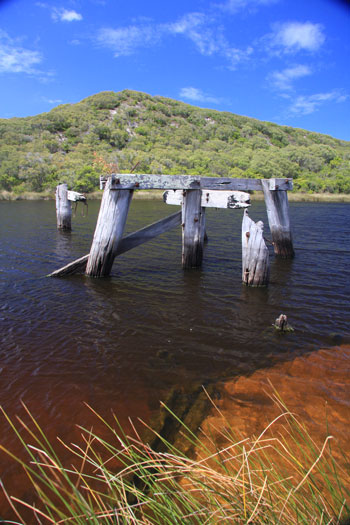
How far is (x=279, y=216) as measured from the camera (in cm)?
882

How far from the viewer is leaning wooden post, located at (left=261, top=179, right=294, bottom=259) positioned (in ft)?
28.2

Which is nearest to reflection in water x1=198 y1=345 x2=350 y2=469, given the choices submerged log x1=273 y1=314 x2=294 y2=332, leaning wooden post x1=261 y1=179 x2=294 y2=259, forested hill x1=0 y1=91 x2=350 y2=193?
submerged log x1=273 y1=314 x2=294 y2=332

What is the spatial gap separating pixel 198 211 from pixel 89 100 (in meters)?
104

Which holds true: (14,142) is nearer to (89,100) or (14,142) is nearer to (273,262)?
(89,100)

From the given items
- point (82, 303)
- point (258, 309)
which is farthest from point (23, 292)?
point (258, 309)

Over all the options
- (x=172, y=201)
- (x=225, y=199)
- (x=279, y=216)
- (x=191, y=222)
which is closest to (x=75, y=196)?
(x=172, y=201)

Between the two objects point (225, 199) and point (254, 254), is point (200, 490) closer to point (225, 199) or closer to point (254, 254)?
point (254, 254)

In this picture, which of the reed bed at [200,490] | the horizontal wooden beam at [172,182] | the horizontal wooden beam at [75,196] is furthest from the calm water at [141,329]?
the horizontal wooden beam at [75,196]

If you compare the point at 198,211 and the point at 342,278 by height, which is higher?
the point at 198,211

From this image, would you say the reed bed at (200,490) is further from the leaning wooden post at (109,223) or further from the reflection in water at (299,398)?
the leaning wooden post at (109,223)

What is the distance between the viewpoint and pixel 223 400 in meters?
3.26

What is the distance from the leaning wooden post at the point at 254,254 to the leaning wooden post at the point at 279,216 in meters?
2.27

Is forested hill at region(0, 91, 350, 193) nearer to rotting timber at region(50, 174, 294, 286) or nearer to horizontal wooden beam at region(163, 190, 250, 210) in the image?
rotting timber at region(50, 174, 294, 286)

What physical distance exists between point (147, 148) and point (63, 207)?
170 feet
